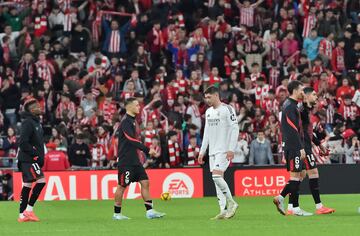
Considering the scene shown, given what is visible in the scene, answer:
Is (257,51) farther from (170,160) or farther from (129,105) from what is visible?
(129,105)

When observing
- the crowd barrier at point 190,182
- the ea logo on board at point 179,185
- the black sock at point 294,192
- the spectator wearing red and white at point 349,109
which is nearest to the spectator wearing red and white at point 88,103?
the crowd barrier at point 190,182

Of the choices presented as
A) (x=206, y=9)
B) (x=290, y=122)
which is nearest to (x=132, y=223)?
(x=290, y=122)

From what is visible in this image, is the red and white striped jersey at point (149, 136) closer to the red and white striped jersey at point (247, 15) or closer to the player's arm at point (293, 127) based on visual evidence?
the red and white striped jersey at point (247, 15)

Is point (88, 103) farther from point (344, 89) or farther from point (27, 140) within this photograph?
point (27, 140)

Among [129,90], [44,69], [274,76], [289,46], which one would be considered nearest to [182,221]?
[129,90]

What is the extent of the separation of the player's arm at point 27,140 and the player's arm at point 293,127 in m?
4.45

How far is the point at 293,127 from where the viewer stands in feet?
63.5

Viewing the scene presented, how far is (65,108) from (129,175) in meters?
13.3

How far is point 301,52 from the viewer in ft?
116

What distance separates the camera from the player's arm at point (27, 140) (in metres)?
19.7

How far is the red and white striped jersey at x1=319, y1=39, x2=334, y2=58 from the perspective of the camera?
114 ft

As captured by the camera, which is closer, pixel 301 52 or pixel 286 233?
pixel 286 233

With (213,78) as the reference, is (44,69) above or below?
above

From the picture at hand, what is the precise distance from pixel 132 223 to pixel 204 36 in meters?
17.7
